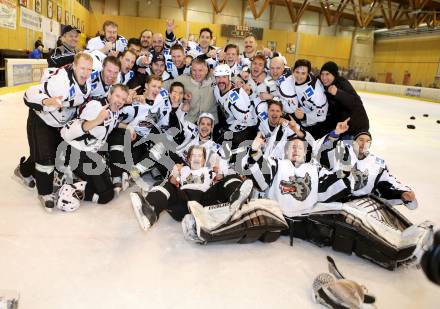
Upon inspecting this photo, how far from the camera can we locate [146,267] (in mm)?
2094

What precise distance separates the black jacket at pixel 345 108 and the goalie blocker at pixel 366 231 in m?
1.32

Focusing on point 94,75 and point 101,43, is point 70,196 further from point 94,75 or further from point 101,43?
point 101,43

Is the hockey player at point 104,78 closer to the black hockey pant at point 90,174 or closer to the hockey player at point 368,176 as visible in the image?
the black hockey pant at point 90,174

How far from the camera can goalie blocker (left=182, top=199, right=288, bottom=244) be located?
7.50 feet

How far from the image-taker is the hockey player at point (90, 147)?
9.16ft

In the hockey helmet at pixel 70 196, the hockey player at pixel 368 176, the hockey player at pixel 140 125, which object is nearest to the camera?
the hockey helmet at pixel 70 196

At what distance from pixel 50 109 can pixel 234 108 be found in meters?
1.84

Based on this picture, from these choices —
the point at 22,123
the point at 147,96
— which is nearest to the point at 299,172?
the point at 147,96

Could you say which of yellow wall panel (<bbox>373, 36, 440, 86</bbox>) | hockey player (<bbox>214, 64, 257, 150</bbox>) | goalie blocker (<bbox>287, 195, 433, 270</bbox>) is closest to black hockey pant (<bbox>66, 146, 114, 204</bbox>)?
hockey player (<bbox>214, 64, 257, 150</bbox>)

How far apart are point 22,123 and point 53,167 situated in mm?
3409

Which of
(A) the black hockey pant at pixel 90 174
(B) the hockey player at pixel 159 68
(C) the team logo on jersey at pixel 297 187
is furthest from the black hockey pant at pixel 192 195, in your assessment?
(B) the hockey player at pixel 159 68

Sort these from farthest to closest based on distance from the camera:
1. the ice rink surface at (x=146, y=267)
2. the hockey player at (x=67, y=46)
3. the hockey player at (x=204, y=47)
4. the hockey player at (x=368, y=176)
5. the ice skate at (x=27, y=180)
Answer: the hockey player at (x=204, y=47), the hockey player at (x=67, y=46), the ice skate at (x=27, y=180), the hockey player at (x=368, y=176), the ice rink surface at (x=146, y=267)

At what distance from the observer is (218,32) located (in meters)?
23.1

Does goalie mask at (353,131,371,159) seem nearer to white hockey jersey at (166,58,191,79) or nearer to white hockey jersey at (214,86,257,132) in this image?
white hockey jersey at (214,86,257,132)
